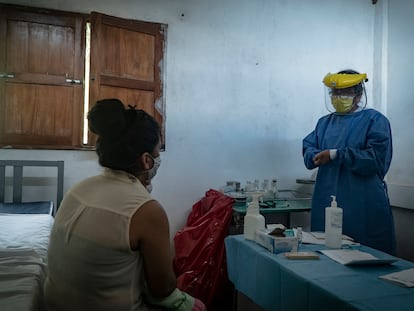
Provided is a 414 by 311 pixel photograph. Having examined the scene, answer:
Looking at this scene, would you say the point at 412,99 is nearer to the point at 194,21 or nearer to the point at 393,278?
the point at 194,21

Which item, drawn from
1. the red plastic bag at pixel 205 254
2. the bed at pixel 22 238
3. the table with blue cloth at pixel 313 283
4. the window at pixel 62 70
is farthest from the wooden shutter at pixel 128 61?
the table with blue cloth at pixel 313 283

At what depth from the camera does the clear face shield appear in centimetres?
213

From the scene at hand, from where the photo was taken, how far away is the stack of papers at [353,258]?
4.15 feet

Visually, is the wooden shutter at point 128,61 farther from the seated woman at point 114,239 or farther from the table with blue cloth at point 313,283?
the seated woman at point 114,239

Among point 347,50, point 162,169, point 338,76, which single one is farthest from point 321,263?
point 347,50

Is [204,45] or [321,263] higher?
[204,45]

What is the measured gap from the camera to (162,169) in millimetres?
2754

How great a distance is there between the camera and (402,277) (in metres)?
1.14

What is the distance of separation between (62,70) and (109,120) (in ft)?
5.57

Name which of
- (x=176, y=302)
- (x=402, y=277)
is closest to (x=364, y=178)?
(x=402, y=277)

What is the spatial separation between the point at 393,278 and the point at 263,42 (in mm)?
2356

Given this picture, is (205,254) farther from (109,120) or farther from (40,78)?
(40,78)

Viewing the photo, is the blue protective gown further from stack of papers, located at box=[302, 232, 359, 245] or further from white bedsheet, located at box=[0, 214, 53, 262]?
white bedsheet, located at box=[0, 214, 53, 262]

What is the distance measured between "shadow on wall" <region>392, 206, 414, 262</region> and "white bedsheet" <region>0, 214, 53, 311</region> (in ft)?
8.38
